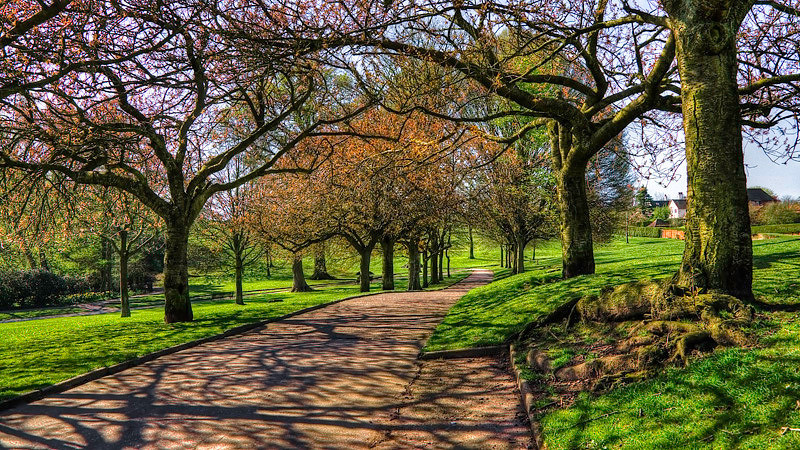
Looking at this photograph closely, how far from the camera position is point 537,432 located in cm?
479

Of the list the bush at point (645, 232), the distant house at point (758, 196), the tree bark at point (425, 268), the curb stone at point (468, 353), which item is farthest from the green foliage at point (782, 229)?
the distant house at point (758, 196)

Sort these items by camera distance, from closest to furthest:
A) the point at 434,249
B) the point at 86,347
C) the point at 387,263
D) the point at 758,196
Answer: the point at 86,347, the point at 387,263, the point at 434,249, the point at 758,196

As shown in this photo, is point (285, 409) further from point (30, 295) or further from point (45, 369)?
point (30, 295)

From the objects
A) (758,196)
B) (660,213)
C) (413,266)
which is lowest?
(413,266)

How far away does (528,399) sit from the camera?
569cm

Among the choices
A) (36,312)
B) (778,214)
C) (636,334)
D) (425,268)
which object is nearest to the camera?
(636,334)

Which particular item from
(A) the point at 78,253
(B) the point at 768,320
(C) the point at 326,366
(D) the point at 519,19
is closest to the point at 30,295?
(A) the point at 78,253

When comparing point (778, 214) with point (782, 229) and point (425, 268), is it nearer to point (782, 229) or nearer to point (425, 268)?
point (782, 229)

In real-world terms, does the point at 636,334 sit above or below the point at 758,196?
below

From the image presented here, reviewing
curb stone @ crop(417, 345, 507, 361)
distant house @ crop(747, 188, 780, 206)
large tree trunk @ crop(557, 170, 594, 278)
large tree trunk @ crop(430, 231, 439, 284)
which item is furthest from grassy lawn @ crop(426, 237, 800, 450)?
distant house @ crop(747, 188, 780, 206)

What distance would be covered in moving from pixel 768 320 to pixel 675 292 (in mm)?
1092

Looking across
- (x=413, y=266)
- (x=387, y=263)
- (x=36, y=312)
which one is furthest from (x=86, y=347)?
(x=36, y=312)

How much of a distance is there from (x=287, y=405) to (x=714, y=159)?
21.4 feet

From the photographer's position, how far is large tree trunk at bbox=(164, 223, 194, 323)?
14.3 metres
